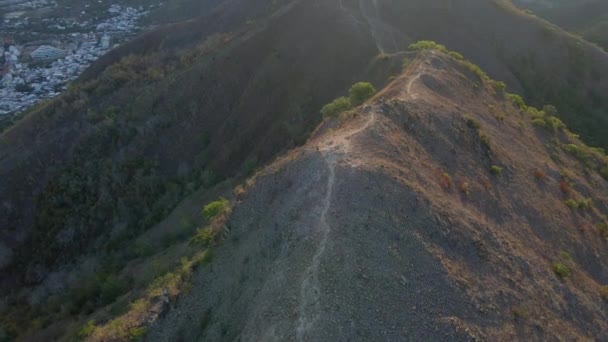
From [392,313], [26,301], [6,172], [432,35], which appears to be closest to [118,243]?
[26,301]

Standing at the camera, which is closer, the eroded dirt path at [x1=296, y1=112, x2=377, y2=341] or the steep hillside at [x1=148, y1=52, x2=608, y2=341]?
the eroded dirt path at [x1=296, y1=112, x2=377, y2=341]

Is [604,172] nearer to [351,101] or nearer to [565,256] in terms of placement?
[565,256]

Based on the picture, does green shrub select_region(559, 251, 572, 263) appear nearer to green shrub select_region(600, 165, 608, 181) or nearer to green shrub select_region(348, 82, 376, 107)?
green shrub select_region(600, 165, 608, 181)

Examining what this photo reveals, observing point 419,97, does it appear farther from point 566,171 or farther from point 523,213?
point 566,171

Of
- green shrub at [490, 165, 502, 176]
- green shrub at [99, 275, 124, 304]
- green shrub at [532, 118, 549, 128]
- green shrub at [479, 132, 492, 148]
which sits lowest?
green shrub at [99, 275, 124, 304]

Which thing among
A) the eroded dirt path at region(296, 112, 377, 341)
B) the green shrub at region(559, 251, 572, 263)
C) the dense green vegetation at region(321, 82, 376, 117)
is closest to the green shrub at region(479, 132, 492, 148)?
the green shrub at region(559, 251, 572, 263)

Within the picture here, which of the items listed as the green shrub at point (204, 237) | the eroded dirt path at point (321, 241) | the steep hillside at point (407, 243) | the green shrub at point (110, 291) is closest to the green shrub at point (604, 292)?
the steep hillside at point (407, 243)
